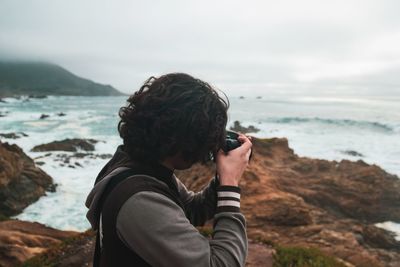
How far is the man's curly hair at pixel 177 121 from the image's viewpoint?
174 cm

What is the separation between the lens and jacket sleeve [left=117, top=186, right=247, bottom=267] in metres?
1.53

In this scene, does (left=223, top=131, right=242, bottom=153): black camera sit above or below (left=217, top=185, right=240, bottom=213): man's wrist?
above

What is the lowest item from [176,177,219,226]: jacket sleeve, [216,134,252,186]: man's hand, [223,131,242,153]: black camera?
[176,177,219,226]: jacket sleeve

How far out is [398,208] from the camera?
46.1 feet

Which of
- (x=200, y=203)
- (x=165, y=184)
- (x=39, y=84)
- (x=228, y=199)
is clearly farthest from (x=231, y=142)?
(x=39, y=84)

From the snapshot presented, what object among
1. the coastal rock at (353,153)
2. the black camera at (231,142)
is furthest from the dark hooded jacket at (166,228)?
the coastal rock at (353,153)

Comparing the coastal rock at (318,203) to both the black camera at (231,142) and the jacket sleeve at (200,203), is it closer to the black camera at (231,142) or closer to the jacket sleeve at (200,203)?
the jacket sleeve at (200,203)

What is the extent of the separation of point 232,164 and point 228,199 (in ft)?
0.60

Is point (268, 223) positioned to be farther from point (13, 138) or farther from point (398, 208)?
point (13, 138)

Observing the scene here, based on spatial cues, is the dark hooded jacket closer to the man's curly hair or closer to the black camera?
the man's curly hair

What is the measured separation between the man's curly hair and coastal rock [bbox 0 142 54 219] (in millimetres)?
15209

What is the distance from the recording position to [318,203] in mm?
13492

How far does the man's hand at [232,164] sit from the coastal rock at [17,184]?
1533cm

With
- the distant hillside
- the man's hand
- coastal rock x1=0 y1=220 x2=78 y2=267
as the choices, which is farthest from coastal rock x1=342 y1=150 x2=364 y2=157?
the distant hillside
